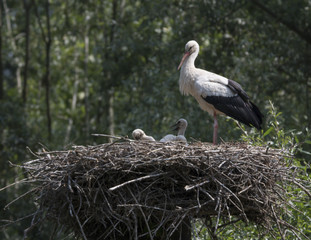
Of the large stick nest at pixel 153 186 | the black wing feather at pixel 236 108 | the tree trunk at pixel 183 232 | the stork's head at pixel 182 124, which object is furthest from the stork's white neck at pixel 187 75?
the tree trunk at pixel 183 232

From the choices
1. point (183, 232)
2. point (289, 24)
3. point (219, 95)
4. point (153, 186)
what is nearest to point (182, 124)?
point (219, 95)

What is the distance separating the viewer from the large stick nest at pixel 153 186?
6.12 m

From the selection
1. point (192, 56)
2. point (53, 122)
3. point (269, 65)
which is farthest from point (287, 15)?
point (53, 122)

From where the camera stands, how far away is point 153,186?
20.5 feet

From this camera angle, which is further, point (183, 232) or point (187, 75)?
point (187, 75)

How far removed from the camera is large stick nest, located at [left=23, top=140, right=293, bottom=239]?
6.12m

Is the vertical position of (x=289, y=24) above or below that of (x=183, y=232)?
below

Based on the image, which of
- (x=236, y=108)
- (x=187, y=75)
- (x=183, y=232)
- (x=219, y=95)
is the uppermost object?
(x=187, y=75)

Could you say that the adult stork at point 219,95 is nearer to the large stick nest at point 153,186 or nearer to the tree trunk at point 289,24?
the large stick nest at point 153,186

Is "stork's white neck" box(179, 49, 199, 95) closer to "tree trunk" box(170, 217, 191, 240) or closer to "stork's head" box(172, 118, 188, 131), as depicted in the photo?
"stork's head" box(172, 118, 188, 131)

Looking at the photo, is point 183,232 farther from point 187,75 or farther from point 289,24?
point 289,24

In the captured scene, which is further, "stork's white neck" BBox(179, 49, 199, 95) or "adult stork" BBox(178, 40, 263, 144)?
"stork's white neck" BBox(179, 49, 199, 95)

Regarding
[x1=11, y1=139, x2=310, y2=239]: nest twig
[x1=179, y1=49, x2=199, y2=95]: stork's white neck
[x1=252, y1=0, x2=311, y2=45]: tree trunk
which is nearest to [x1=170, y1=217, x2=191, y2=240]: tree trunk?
[x1=11, y1=139, x2=310, y2=239]: nest twig

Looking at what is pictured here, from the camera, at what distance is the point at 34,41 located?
23.4 meters
